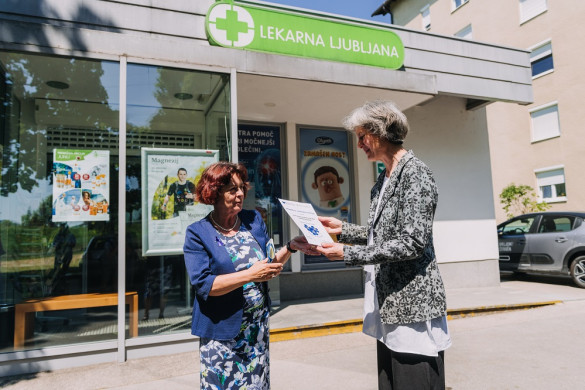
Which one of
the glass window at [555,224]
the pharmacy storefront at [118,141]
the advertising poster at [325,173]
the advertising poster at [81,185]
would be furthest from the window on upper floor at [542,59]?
the advertising poster at [81,185]

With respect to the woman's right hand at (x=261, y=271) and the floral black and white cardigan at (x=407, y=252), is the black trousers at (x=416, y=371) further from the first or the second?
the woman's right hand at (x=261, y=271)

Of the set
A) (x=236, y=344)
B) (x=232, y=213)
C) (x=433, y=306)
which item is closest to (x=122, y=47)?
(x=232, y=213)

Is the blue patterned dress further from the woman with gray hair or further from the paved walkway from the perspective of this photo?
the paved walkway

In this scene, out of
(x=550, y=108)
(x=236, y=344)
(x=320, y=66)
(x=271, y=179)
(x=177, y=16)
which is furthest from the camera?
(x=550, y=108)

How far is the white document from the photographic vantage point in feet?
5.93

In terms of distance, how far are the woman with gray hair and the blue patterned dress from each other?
474 mm

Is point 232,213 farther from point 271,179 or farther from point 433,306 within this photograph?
point 271,179

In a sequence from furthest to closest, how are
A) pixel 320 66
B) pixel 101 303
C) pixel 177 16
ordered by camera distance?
pixel 320 66
pixel 177 16
pixel 101 303

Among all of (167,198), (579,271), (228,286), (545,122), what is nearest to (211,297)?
(228,286)

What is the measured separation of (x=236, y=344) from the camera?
77.2 inches

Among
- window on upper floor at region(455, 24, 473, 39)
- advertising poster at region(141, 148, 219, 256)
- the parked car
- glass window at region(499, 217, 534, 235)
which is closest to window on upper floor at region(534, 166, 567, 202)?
glass window at region(499, 217, 534, 235)

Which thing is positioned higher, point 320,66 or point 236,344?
point 320,66

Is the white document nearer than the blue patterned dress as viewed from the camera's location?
Yes

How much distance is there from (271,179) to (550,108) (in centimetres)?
1471
